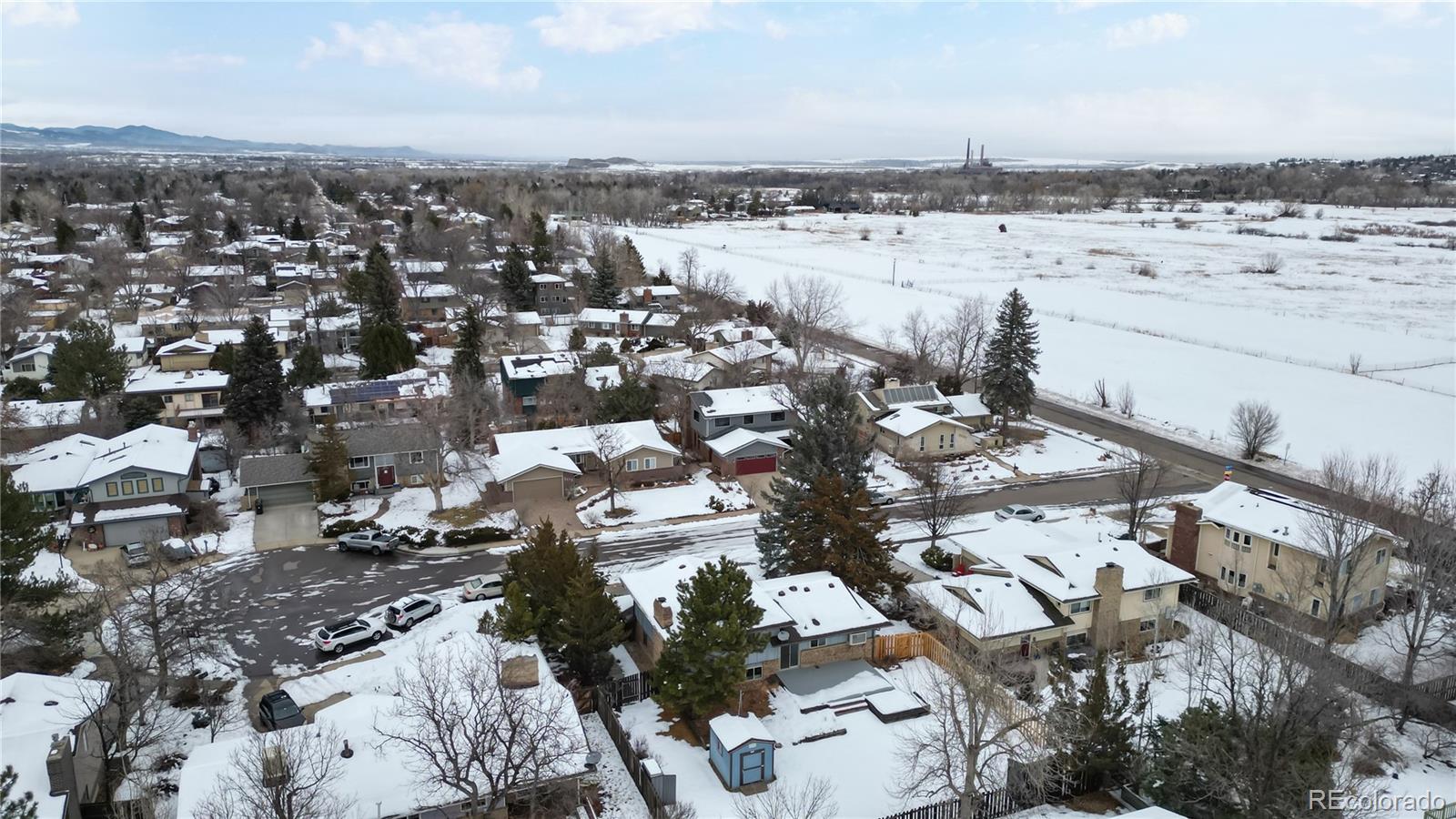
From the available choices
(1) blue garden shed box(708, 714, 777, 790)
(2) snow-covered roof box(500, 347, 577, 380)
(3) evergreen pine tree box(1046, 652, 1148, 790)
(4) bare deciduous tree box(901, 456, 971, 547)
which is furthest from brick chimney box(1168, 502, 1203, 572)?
(2) snow-covered roof box(500, 347, 577, 380)

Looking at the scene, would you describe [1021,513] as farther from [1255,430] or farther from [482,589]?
[482,589]

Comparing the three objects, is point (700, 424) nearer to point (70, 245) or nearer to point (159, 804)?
point (159, 804)

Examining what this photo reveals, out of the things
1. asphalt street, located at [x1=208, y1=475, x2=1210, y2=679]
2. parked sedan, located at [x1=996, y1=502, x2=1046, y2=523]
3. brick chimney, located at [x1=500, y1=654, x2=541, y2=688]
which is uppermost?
brick chimney, located at [x1=500, y1=654, x2=541, y2=688]

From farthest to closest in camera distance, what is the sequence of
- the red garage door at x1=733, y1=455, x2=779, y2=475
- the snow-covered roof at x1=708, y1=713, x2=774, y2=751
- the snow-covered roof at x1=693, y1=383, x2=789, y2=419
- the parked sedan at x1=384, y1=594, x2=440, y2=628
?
the snow-covered roof at x1=693, y1=383, x2=789, y2=419 → the red garage door at x1=733, y1=455, x2=779, y2=475 → the parked sedan at x1=384, y1=594, x2=440, y2=628 → the snow-covered roof at x1=708, y1=713, x2=774, y2=751

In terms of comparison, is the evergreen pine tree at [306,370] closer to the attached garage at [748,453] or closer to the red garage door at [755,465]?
the attached garage at [748,453]

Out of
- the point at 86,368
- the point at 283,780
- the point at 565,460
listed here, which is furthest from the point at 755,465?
the point at 86,368

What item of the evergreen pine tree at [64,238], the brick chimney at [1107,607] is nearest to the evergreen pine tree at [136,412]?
the brick chimney at [1107,607]

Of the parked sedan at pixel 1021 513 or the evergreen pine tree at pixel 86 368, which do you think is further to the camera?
the evergreen pine tree at pixel 86 368

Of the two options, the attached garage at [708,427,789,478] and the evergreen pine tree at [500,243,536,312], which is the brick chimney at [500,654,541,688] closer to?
the attached garage at [708,427,789,478]
